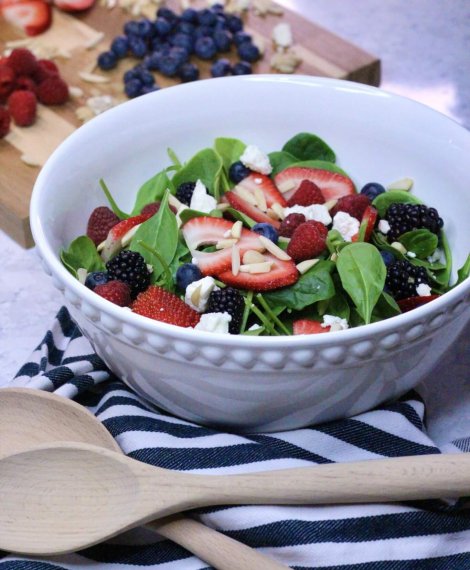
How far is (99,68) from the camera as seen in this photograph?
60.0 inches

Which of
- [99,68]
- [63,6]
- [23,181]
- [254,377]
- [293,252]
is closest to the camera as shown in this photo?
[254,377]

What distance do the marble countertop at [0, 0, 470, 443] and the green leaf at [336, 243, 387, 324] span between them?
0.62 ft

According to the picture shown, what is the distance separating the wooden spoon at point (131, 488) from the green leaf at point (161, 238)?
0.69 ft

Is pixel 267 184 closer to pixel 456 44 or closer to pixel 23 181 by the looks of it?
pixel 23 181

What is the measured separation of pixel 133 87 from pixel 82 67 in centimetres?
13

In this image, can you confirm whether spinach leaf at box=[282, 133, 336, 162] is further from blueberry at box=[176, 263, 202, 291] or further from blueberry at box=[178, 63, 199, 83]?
blueberry at box=[178, 63, 199, 83]

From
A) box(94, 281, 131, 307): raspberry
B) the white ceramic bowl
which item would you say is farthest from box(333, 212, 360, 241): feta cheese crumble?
box(94, 281, 131, 307): raspberry

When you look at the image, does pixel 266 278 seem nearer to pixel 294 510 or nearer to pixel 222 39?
pixel 294 510

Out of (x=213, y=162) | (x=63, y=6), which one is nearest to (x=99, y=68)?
(x=63, y=6)

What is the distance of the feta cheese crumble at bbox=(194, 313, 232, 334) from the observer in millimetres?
786

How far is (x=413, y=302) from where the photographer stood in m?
0.83

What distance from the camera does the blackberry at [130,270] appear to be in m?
0.85

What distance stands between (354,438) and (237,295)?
0.16 meters

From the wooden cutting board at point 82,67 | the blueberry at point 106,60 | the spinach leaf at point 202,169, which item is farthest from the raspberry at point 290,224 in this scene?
the blueberry at point 106,60
